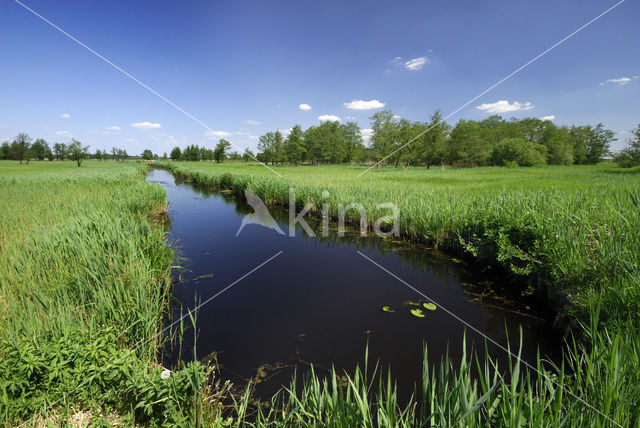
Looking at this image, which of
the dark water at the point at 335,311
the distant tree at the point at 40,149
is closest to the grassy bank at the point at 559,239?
the dark water at the point at 335,311

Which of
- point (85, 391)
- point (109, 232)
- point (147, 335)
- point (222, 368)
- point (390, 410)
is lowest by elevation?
point (222, 368)

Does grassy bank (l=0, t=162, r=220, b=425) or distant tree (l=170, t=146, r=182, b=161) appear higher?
distant tree (l=170, t=146, r=182, b=161)

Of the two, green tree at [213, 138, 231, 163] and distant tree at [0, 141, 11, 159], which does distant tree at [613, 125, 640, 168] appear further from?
distant tree at [0, 141, 11, 159]

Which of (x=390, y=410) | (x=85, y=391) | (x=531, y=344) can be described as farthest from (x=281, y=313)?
(x=531, y=344)

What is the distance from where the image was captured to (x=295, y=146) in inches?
2488

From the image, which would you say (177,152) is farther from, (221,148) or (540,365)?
(540,365)

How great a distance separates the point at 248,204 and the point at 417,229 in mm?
11649

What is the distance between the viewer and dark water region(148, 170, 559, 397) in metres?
3.70

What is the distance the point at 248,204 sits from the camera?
661 inches

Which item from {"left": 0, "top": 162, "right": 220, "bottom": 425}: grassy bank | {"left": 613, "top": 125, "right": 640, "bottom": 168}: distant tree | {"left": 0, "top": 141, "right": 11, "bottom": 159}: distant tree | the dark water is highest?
{"left": 0, "top": 141, "right": 11, "bottom": 159}: distant tree

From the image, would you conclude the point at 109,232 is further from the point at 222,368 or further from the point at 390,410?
the point at 390,410

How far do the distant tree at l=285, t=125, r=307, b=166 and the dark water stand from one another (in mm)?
57217

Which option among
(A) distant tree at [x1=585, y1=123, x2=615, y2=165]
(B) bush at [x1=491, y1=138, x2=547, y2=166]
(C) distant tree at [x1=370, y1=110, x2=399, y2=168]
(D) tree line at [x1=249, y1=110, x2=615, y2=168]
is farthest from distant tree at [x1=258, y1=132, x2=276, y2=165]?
(A) distant tree at [x1=585, y1=123, x2=615, y2=165]

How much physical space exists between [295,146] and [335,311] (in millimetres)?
61545
